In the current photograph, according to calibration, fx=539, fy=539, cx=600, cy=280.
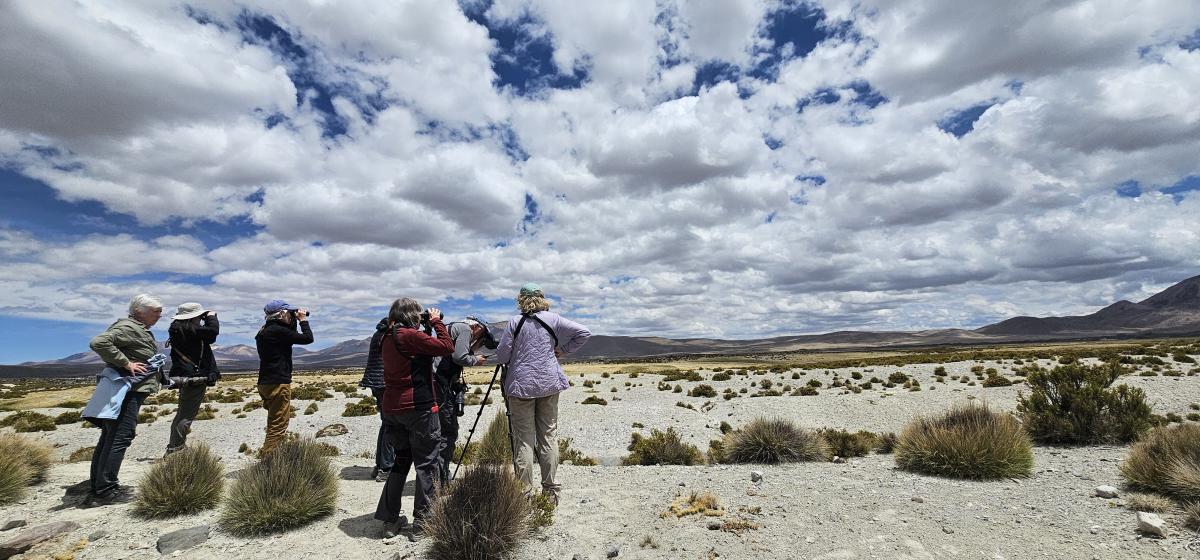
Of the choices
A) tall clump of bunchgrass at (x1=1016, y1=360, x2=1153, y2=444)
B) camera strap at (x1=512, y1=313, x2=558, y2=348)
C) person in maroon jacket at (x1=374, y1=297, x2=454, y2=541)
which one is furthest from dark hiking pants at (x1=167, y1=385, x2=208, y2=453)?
tall clump of bunchgrass at (x1=1016, y1=360, x2=1153, y2=444)

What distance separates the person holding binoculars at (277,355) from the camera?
6906 millimetres

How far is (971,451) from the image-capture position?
7.27 meters

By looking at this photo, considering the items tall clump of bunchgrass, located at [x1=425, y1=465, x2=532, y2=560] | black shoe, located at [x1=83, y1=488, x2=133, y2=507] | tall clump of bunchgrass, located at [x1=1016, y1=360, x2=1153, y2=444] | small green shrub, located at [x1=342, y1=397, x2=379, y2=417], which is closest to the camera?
Answer: tall clump of bunchgrass, located at [x1=425, y1=465, x2=532, y2=560]

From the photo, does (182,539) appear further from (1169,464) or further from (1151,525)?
(1169,464)

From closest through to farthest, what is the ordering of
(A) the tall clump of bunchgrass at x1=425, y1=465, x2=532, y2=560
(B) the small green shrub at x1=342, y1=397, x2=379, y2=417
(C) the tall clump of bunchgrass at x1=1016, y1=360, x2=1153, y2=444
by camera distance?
(A) the tall clump of bunchgrass at x1=425, y1=465, x2=532, y2=560 → (C) the tall clump of bunchgrass at x1=1016, y1=360, x2=1153, y2=444 → (B) the small green shrub at x1=342, y1=397, x2=379, y2=417

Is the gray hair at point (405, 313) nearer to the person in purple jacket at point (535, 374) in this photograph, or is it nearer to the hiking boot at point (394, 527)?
the person in purple jacket at point (535, 374)

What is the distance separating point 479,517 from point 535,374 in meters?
1.38

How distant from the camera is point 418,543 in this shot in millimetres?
4840

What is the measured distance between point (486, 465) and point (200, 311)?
4.81 metres

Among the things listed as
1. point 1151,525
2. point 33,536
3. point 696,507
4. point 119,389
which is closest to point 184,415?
point 119,389

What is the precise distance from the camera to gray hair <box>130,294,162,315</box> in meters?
5.95

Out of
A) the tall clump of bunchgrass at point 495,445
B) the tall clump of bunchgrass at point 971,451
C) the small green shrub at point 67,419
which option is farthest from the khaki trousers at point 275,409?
the small green shrub at point 67,419

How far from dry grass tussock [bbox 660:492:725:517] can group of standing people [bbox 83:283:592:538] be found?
1.24 metres

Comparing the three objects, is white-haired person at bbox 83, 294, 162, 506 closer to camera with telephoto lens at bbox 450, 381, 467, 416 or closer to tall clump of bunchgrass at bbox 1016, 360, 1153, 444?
camera with telephoto lens at bbox 450, 381, 467, 416
